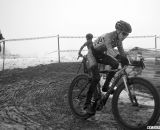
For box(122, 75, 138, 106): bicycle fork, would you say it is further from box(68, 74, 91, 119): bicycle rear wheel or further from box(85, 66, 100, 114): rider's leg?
box(68, 74, 91, 119): bicycle rear wheel

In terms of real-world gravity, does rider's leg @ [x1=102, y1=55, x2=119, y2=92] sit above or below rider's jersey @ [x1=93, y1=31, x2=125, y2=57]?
below

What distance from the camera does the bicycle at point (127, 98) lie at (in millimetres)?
4695

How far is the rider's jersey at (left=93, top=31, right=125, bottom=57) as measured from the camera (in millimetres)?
5501

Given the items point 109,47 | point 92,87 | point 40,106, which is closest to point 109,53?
point 109,47

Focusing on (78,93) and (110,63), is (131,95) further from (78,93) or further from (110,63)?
(78,93)

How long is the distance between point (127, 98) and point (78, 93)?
3.75 feet

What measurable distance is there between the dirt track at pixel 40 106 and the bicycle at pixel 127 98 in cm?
33

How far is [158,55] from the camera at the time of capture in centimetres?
1100

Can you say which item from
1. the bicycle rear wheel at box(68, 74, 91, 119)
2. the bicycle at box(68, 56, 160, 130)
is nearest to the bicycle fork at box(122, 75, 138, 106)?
the bicycle at box(68, 56, 160, 130)

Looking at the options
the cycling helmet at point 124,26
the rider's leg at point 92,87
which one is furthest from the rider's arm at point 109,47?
the rider's leg at point 92,87

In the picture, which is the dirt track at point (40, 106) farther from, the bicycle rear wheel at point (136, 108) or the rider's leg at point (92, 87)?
the bicycle rear wheel at point (136, 108)

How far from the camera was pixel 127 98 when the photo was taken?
6.13 metres

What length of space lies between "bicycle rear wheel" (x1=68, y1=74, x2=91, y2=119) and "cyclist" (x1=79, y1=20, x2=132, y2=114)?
0.39 metres

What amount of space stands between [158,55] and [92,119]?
5921 mm
